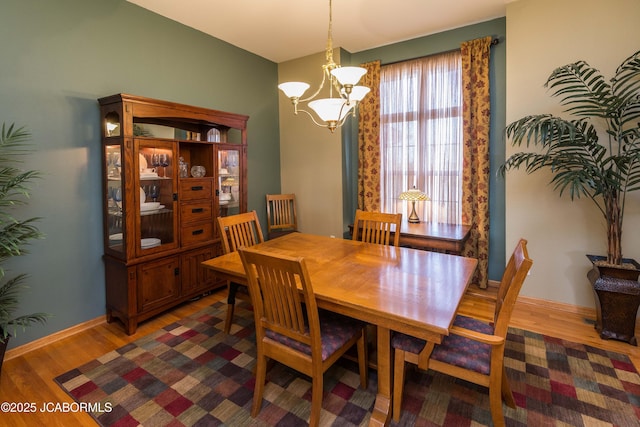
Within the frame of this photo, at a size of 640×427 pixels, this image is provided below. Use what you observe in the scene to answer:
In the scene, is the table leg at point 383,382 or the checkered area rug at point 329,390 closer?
the table leg at point 383,382

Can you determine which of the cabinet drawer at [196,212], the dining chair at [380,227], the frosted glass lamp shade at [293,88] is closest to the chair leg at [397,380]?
the dining chair at [380,227]

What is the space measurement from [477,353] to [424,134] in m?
2.78

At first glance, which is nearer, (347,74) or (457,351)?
(457,351)

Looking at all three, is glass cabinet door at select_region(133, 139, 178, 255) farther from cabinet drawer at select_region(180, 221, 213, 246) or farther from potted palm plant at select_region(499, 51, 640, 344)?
potted palm plant at select_region(499, 51, 640, 344)

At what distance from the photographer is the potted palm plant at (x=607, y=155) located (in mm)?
2424

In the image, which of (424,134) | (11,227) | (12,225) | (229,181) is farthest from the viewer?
(424,134)

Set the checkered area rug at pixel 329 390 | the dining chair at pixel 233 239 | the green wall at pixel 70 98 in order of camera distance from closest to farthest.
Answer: the checkered area rug at pixel 329 390
the green wall at pixel 70 98
the dining chair at pixel 233 239

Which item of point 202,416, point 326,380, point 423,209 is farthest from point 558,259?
point 202,416

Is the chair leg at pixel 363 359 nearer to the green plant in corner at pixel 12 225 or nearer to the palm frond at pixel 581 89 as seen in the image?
the green plant in corner at pixel 12 225

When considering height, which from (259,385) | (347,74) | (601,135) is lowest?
(259,385)

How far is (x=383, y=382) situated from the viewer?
173 centimetres

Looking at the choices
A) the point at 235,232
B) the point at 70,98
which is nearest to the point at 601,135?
the point at 235,232

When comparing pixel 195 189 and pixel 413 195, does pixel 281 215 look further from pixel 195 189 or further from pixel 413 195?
pixel 413 195

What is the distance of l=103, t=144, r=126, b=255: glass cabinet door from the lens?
267cm
